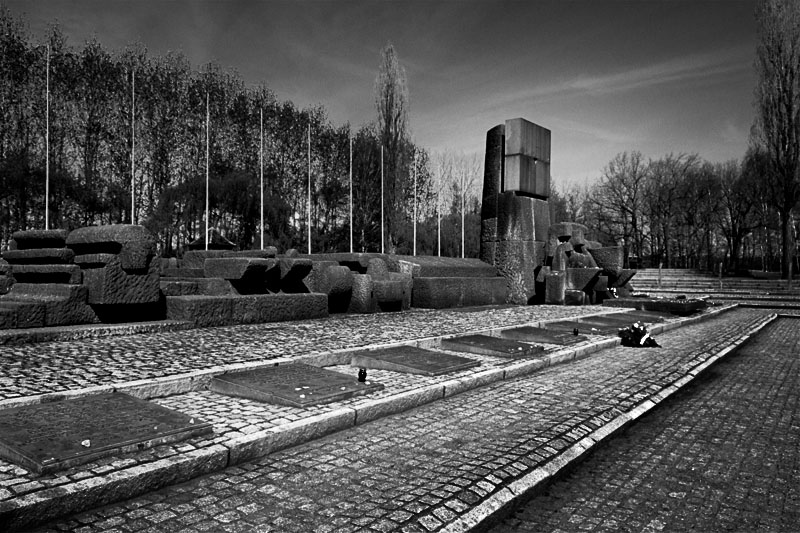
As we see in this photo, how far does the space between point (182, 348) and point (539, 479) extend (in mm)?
4805

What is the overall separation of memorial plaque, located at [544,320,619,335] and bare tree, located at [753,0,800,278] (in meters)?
31.8

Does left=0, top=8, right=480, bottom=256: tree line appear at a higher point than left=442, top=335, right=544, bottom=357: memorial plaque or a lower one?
higher

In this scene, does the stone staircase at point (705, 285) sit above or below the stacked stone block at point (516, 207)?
below

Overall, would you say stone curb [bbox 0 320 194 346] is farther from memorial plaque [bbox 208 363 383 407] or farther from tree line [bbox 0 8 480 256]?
tree line [bbox 0 8 480 256]

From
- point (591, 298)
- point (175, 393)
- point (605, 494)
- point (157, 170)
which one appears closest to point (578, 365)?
point (605, 494)

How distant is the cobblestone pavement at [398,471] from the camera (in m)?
2.61

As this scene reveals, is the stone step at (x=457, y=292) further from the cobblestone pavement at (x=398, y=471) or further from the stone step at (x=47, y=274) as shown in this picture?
the cobblestone pavement at (x=398, y=471)

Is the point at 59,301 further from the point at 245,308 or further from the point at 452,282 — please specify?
the point at 452,282

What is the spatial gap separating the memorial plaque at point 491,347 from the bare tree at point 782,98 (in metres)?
35.3

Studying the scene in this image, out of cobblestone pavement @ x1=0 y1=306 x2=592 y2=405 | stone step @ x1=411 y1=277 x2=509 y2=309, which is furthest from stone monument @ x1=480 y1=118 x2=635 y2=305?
cobblestone pavement @ x1=0 y1=306 x2=592 y2=405

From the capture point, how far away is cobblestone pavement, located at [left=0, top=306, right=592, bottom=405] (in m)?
4.88

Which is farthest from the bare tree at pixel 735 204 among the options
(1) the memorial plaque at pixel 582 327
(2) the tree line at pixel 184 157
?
(1) the memorial plaque at pixel 582 327

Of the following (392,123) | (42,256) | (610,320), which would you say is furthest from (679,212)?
(42,256)

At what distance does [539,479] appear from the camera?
3.20 meters
